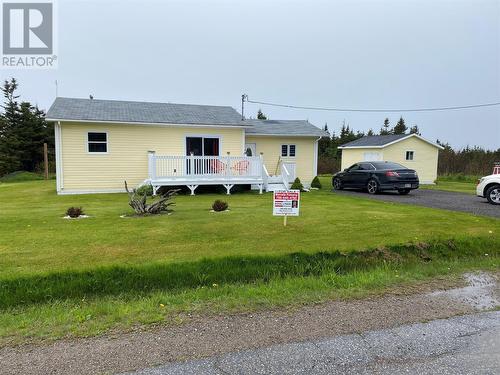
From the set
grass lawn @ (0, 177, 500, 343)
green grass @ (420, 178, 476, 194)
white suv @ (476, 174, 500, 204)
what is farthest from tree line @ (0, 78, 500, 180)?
grass lawn @ (0, 177, 500, 343)

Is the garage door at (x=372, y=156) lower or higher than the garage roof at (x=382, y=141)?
lower

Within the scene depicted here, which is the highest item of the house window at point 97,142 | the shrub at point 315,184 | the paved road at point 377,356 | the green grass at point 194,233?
the house window at point 97,142

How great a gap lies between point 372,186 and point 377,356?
1368 cm

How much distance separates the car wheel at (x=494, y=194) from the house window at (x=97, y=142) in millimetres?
15101

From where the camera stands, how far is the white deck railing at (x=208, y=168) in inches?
566

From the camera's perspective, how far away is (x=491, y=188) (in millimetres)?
11789

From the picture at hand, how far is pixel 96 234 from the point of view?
6664mm

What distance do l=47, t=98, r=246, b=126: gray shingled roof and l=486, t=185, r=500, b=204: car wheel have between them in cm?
1042

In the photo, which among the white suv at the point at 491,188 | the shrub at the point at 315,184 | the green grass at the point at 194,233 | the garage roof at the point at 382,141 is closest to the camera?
the green grass at the point at 194,233

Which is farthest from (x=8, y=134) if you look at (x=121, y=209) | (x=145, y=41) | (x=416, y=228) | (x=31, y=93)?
(x=416, y=228)

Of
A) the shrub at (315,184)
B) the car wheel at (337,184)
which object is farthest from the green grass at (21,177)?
the car wheel at (337,184)

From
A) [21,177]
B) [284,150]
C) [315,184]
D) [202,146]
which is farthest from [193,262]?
[21,177]

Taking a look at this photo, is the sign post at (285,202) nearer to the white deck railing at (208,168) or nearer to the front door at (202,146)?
the white deck railing at (208,168)

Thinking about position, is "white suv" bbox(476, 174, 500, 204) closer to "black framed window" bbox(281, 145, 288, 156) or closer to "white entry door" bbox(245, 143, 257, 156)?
"black framed window" bbox(281, 145, 288, 156)
